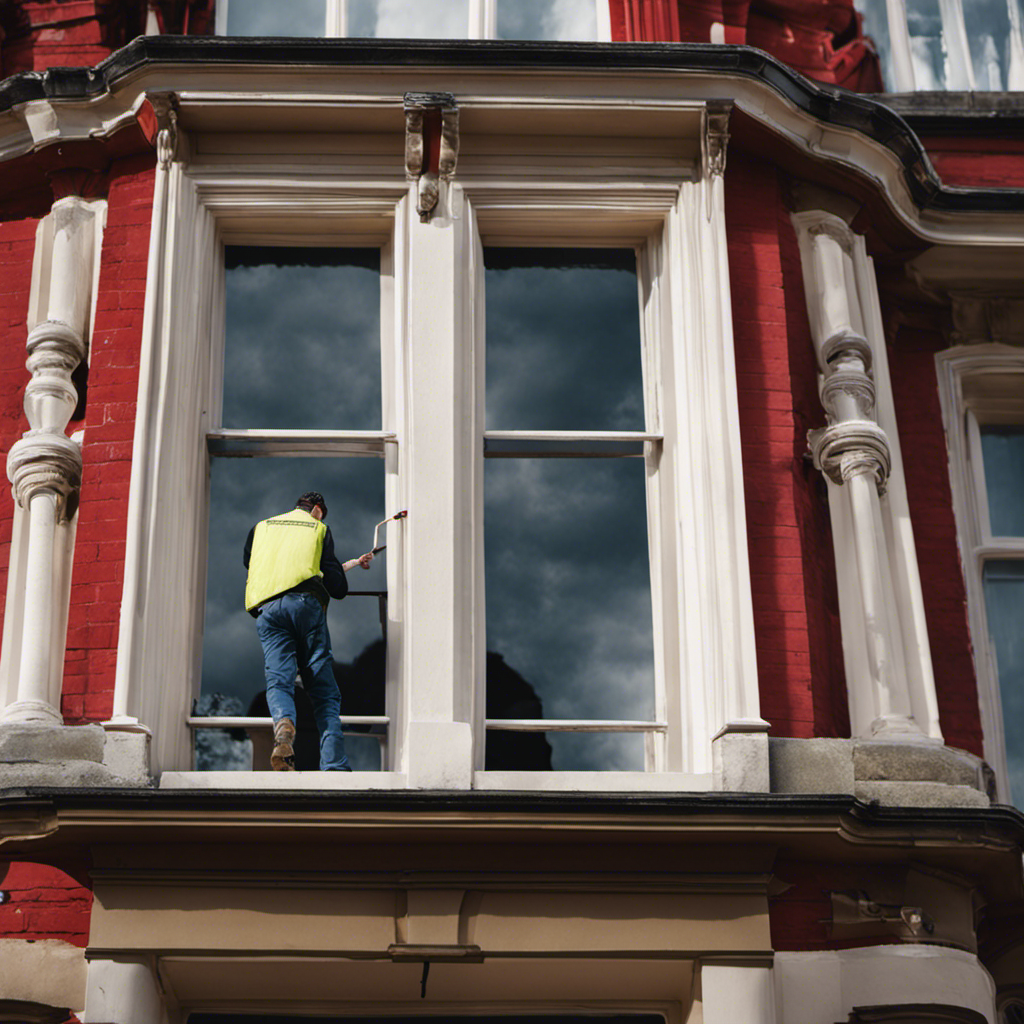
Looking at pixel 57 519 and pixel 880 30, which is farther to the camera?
pixel 880 30

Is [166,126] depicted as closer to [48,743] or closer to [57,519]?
[57,519]

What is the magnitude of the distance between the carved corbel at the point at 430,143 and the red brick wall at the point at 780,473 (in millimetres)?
1437

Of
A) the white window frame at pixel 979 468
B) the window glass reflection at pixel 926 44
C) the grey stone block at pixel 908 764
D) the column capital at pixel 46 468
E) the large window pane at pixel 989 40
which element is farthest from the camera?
the large window pane at pixel 989 40

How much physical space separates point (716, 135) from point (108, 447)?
3.28 meters

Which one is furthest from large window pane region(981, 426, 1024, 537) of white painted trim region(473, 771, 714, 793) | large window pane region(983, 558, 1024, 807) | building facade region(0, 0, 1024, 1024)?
white painted trim region(473, 771, 714, 793)

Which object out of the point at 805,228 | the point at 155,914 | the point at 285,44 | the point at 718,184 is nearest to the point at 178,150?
the point at 285,44

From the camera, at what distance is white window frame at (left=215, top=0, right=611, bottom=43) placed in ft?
30.5

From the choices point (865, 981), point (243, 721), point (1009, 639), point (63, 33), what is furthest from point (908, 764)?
point (63, 33)

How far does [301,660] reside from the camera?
7.48 m

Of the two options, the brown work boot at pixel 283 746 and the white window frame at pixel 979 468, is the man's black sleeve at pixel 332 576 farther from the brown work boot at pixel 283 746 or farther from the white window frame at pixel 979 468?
the white window frame at pixel 979 468

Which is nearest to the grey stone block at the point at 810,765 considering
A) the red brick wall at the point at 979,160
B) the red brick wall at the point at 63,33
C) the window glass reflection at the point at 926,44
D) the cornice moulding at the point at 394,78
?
the cornice moulding at the point at 394,78

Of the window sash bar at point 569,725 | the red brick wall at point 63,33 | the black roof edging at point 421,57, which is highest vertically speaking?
the red brick wall at point 63,33

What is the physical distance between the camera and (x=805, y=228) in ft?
28.7

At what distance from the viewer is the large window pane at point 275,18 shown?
9.37 meters
